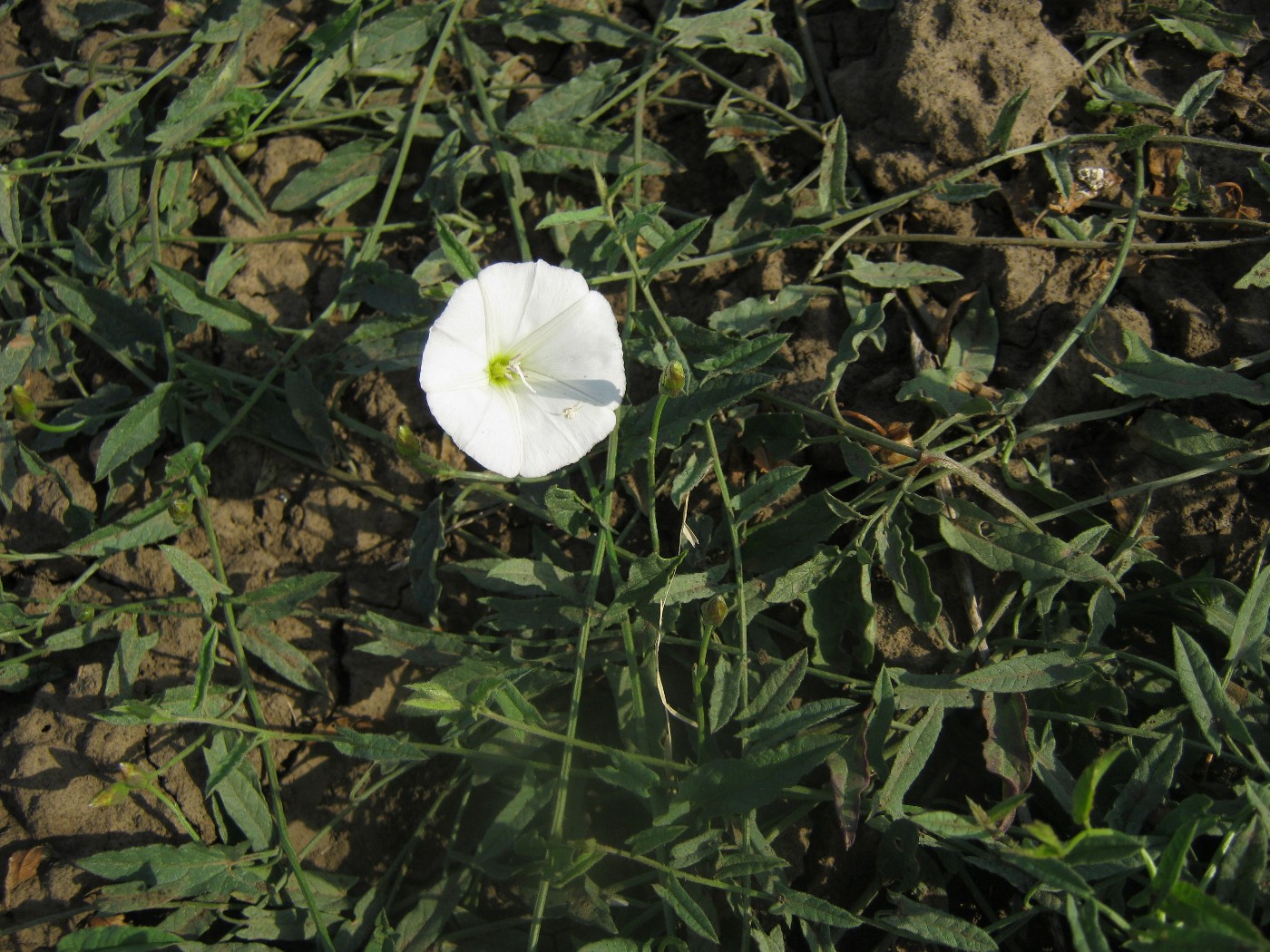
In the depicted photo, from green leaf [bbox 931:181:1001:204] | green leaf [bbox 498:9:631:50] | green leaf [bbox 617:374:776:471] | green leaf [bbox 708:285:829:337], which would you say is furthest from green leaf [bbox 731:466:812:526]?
green leaf [bbox 498:9:631:50]

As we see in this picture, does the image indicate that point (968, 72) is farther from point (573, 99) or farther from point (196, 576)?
point (196, 576)

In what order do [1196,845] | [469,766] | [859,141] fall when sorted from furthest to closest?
1. [859,141]
2. [469,766]
3. [1196,845]

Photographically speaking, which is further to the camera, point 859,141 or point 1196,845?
point 859,141

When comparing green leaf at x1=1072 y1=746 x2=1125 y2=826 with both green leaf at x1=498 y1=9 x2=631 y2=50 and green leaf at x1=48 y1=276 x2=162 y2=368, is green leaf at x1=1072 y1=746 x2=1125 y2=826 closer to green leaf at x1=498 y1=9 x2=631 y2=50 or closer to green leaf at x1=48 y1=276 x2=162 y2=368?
green leaf at x1=498 y1=9 x2=631 y2=50

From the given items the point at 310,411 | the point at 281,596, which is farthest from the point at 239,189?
the point at 281,596

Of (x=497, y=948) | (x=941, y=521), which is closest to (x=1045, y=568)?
(x=941, y=521)

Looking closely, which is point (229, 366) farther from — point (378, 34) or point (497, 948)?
point (497, 948)

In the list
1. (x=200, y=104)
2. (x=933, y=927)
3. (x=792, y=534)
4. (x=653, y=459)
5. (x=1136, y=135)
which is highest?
(x=200, y=104)
